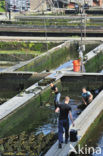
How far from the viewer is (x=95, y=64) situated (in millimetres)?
49312

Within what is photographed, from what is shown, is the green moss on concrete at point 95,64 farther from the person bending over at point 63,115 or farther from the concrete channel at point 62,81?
the person bending over at point 63,115

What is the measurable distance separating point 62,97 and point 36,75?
2819mm

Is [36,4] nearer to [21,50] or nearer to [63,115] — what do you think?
[21,50]

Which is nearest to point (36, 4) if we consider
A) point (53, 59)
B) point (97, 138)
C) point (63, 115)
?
point (53, 59)

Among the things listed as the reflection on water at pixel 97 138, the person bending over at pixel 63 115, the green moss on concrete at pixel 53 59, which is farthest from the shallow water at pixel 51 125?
the green moss on concrete at pixel 53 59

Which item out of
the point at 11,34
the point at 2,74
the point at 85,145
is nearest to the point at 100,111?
the point at 85,145

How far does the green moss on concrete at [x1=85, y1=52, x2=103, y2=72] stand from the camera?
46.2m

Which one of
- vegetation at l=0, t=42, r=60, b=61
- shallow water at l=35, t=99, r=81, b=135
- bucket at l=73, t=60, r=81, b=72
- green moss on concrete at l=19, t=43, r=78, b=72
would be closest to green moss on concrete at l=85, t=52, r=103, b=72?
green moss on concrete at l=19, t=43, r=78, b=72

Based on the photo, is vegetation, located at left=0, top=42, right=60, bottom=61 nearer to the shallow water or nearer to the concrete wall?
the shallow water

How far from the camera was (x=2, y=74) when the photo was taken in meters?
39.9

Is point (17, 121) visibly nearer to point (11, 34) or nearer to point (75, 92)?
point (75, 92)

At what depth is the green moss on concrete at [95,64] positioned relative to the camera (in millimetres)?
46184

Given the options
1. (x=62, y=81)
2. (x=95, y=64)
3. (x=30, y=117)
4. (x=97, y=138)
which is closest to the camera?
(x=97, y=138)

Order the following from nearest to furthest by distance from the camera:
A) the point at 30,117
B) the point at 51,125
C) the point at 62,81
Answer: the point at 51,125 < the point at 30,117 < the point at 62,81
